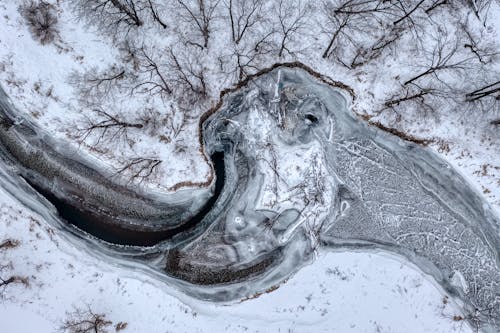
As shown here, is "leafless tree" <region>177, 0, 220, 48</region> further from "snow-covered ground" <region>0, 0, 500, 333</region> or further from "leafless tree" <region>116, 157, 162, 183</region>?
"leafless tree" <region>116, 157, 162, 183</region>

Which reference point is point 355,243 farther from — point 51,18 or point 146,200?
point 51,18

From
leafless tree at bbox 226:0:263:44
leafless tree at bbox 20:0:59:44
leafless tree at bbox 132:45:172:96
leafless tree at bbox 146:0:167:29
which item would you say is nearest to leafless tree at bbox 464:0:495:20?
leafless tree at bbox 226:0:263:44

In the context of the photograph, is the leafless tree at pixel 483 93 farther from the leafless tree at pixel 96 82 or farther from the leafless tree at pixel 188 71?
the leafless tree at pixel 96 82

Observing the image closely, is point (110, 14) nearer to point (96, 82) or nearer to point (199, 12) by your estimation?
point (96, 82)

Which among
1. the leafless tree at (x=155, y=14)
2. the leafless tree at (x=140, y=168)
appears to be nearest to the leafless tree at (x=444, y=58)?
the leafless tree at (x=155, y=14)

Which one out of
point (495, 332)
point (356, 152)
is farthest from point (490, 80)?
point (495, 332)

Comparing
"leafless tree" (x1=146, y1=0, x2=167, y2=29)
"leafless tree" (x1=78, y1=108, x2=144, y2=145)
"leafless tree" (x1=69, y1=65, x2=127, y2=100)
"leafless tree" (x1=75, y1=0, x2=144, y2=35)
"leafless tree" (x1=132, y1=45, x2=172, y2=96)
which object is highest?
"leafless tree" (x1=146, y1=0, x2=167, y2=29)
